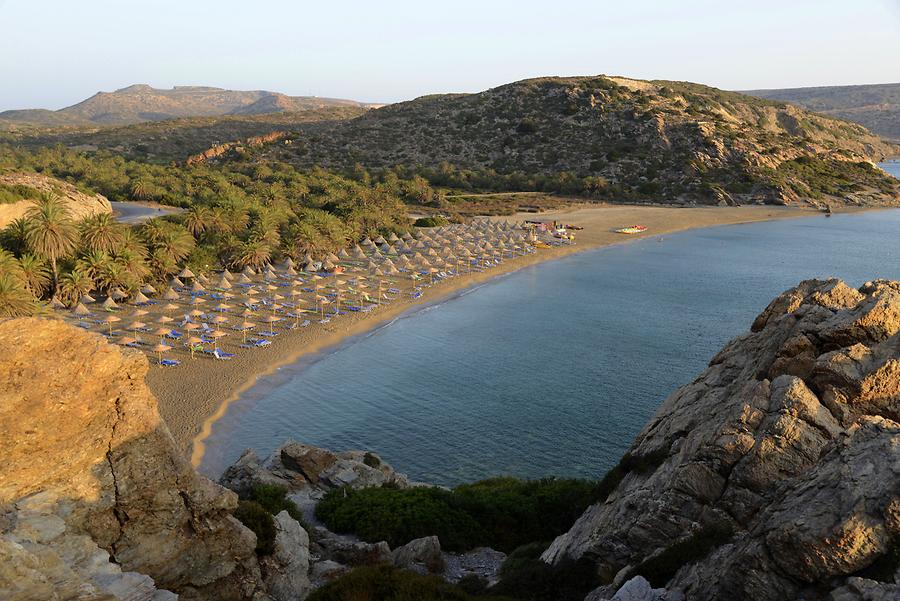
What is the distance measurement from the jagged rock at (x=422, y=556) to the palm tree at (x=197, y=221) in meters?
54.8

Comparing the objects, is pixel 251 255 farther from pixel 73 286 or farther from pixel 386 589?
pixel 386 589

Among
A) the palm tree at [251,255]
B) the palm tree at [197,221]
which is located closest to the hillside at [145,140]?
the palm tree at [197,221]

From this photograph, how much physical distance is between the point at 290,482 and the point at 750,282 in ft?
194

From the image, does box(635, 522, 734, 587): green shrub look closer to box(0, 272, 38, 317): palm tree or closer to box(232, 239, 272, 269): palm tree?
box(0, 272, 38, 317): palm tree

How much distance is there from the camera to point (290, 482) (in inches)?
996

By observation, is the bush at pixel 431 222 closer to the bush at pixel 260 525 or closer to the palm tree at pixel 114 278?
the palm tree at pixel 114 278

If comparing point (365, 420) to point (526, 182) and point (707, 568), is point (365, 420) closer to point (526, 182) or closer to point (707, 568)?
point (707, 568)

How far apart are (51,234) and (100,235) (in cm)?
416

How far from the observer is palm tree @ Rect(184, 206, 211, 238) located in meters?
66.2

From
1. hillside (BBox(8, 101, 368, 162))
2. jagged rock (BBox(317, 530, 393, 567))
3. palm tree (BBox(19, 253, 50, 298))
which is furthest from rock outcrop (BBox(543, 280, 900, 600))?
hillside (BBox(8, 101, 368, 162))

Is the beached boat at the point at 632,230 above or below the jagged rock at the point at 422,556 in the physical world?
above

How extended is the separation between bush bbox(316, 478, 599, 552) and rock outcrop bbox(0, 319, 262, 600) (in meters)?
8.05

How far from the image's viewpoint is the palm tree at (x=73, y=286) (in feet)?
159

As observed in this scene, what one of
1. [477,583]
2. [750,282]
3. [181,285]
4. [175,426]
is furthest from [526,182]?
[477,583]
